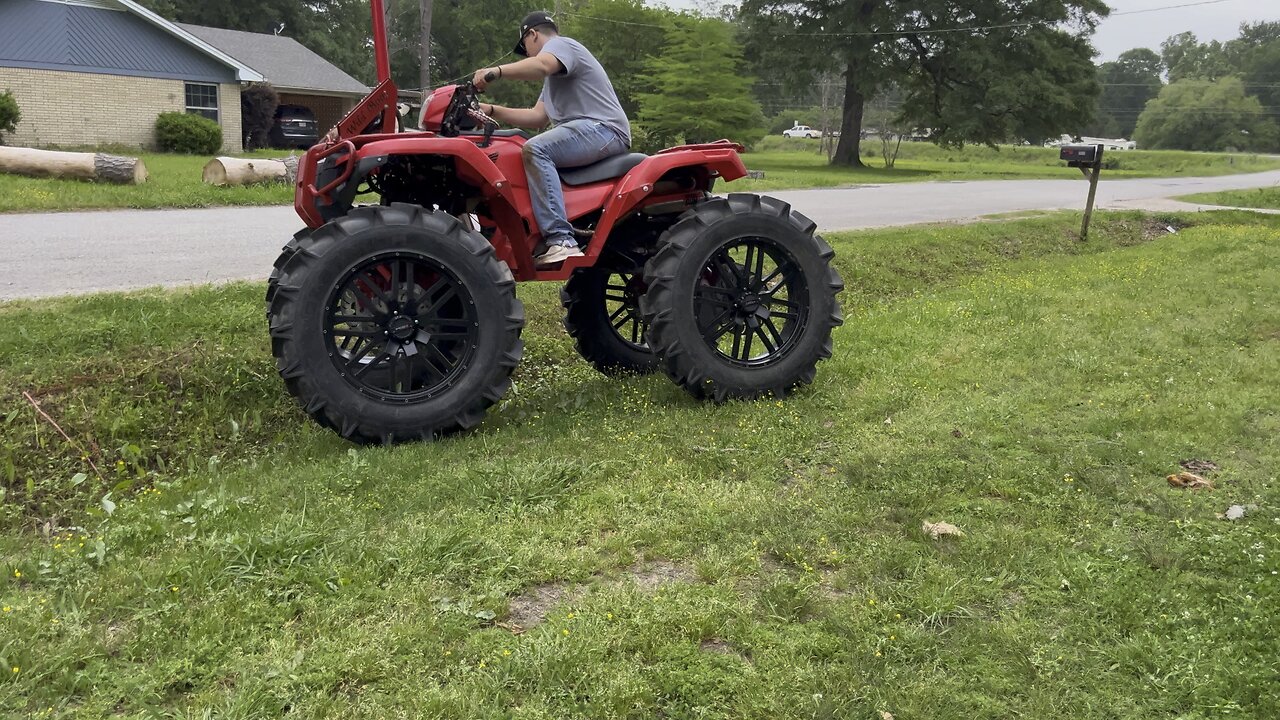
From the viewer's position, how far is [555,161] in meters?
5.23

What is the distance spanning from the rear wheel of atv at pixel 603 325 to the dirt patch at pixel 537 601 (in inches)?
127

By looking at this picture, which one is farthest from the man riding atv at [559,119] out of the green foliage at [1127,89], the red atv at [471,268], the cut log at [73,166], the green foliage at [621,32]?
the green foliage at [1127,89]

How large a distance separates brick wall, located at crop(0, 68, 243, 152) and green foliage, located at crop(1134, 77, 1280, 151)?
293 feet

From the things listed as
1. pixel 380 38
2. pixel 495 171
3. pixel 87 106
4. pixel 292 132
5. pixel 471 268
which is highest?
pixel 87 106

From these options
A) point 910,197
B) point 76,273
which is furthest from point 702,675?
point 910,197

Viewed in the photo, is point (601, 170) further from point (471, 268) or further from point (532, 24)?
point (471, 268)

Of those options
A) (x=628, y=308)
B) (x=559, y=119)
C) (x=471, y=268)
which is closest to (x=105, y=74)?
(x=628, y=308)

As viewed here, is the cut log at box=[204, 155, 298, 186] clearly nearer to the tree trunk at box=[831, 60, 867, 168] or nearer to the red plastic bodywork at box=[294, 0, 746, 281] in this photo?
the red plastic bodywork at box=[294, 0, 746, 281]

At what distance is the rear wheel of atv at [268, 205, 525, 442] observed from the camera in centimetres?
452

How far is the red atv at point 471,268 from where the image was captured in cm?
461

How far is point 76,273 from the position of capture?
308 inches

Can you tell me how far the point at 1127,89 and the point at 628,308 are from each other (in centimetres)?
13116

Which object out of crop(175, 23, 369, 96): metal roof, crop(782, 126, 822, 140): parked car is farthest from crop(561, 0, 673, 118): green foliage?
crop(782, 126, 822, 140): parked car

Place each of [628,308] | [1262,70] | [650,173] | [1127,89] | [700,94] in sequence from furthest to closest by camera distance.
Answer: [1127,89]
[1262,70]
[700,94]
[628,308]
[650,173]
